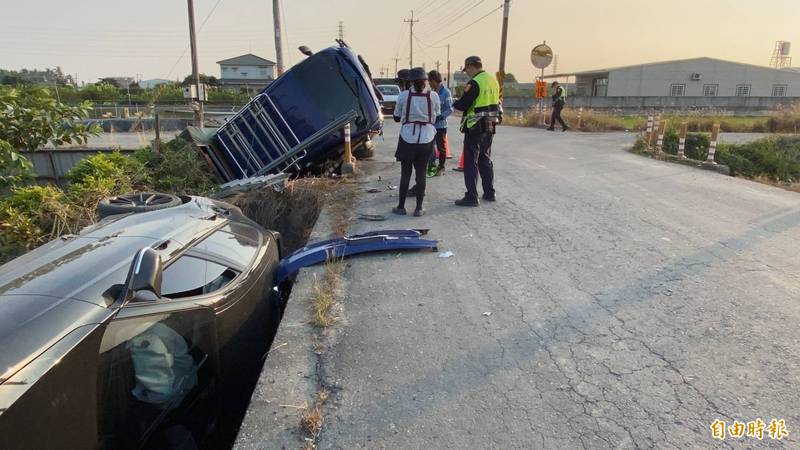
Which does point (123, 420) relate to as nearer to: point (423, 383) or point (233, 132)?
point (423, 383)

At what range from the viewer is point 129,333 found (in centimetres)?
230

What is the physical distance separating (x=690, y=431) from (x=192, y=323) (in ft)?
8.55

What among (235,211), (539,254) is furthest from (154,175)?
(539,254)

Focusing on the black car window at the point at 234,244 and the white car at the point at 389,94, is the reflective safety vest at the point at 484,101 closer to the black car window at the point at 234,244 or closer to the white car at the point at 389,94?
the black car window at the point at 234,244

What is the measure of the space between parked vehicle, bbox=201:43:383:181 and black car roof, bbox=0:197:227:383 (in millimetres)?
5202

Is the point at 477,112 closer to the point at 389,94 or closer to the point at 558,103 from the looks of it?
the point at 558,103

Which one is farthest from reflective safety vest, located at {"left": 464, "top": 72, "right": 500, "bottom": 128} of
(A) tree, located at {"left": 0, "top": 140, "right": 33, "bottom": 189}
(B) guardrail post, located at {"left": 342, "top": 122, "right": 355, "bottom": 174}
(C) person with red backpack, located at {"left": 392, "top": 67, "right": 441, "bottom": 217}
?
(A) tree, located at {"left": 0, "top": 140, "right": 33, "bottom": 189}

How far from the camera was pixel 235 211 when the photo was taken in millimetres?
4480

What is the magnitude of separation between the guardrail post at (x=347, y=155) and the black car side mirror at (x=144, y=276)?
643 centimetres

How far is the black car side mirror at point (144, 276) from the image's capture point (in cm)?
235

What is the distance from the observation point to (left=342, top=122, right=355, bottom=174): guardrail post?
876 centimetres

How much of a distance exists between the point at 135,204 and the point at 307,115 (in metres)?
4.95

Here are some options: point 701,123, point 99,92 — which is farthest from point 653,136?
point 99,92

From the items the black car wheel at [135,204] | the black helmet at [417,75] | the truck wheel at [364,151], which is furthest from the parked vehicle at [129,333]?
the truck wheel at [364,151]
